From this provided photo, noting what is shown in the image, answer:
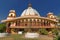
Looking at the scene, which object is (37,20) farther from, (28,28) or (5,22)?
(5,22)

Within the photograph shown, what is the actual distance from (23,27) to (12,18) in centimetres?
584

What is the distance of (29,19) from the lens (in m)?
59.0

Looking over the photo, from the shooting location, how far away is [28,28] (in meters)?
58.2

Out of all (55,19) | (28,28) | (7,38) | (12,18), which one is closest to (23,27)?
(28,28)

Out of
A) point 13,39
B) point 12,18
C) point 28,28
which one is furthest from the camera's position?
point 12,18

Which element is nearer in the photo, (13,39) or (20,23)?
(13,39)

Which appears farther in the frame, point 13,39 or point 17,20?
point 17,20

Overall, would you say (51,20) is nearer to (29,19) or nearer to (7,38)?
(29,19)

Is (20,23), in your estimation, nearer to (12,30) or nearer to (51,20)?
(12,30)

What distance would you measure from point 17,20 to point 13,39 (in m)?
33.6

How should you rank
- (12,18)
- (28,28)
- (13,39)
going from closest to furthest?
(13,39), (28,28), (12,18)

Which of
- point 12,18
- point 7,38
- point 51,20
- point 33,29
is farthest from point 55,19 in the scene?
point 7,38

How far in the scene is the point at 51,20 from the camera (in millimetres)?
59781

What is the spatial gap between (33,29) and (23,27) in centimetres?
309
